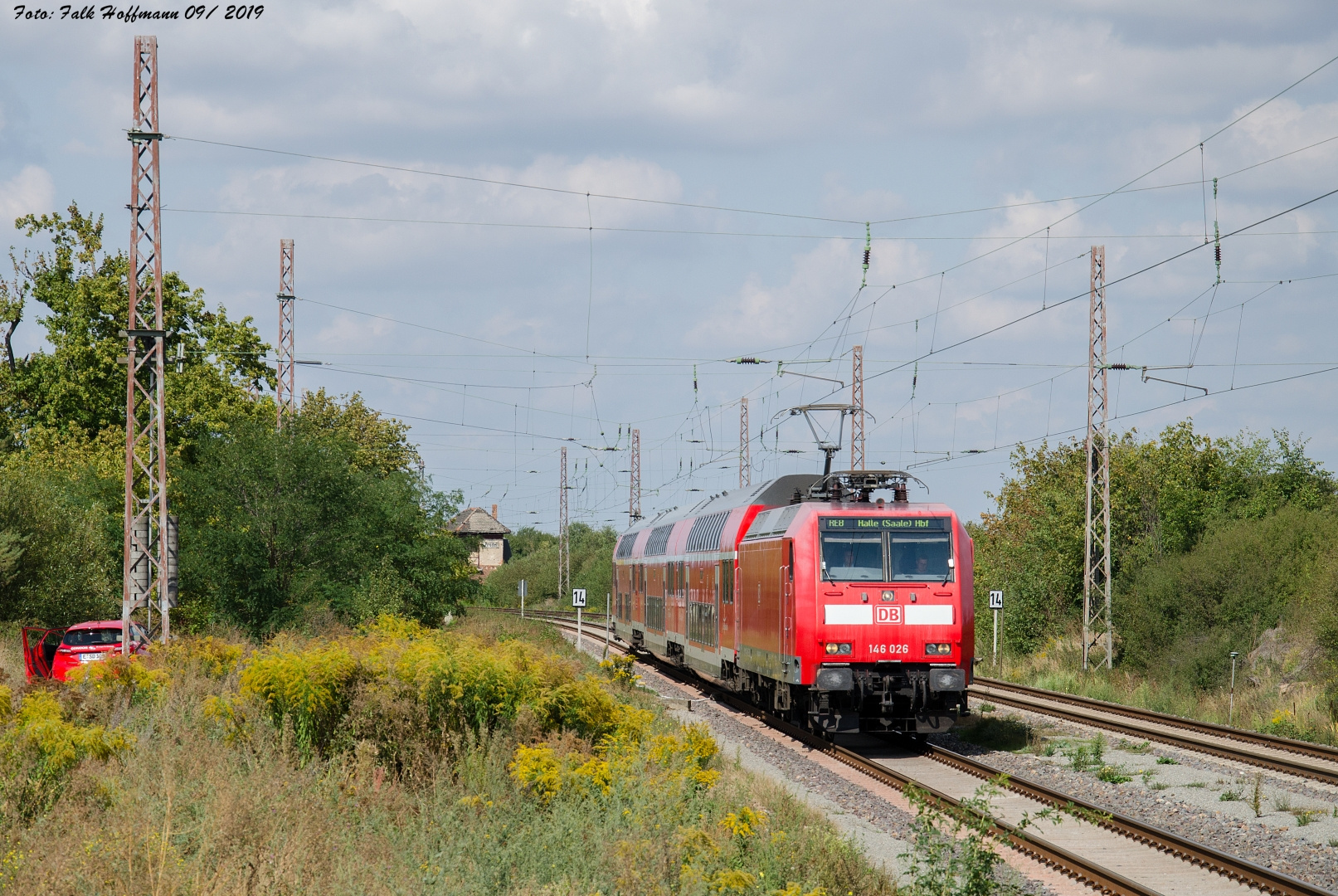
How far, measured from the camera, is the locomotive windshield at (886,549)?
727 inches

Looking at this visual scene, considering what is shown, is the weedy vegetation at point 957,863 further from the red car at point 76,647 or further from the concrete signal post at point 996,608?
the concrete signal post at point 996,608

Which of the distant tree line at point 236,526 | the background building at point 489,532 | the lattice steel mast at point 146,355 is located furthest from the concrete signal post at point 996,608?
the background building at point 489,532

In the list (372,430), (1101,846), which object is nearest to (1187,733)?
(1101,846)

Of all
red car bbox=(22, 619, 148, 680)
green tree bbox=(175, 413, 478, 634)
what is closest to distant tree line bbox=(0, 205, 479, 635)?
green tree bbox=(175, 413, 478, 634)

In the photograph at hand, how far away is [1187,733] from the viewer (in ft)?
68.8

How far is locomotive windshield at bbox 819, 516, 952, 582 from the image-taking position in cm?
1845

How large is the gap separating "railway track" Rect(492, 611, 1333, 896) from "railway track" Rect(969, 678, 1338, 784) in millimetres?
3530

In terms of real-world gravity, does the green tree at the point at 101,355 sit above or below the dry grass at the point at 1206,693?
above

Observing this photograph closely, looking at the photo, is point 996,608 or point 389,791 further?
point 996,608

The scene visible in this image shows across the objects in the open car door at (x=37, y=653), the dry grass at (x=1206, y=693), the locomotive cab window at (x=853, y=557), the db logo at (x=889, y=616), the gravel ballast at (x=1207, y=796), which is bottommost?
the dry grass at (x=1206, y=693)

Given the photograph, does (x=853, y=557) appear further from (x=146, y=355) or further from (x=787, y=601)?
(x=146, y=355)

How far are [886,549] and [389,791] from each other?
9.98m

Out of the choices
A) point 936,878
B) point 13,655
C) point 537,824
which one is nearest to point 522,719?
point 537,824

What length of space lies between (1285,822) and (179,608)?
2184cm
